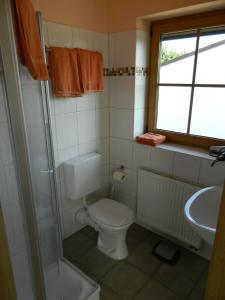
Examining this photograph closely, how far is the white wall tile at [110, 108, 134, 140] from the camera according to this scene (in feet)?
7.16

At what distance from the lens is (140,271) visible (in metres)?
1.90

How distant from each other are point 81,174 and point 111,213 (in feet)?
1.46

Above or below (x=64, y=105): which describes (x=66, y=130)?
below

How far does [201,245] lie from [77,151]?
4.63 ft

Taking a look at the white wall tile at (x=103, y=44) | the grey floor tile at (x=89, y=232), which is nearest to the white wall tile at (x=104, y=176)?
the grey floor tile at (x=89, y=232)

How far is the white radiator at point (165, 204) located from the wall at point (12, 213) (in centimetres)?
136

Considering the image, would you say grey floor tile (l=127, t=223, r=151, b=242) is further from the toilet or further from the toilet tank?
the toilet tank

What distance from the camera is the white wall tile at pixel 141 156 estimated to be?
216cm

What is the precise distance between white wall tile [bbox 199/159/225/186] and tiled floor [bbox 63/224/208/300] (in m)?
0.76

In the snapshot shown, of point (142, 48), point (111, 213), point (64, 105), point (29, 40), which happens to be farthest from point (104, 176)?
point (29, 40)

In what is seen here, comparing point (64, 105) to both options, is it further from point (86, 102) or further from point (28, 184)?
point (28, 184)

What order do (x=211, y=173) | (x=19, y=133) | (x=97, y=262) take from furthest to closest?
(x=97, y=262)
(x=211, y=173)
(x=19, y=133)

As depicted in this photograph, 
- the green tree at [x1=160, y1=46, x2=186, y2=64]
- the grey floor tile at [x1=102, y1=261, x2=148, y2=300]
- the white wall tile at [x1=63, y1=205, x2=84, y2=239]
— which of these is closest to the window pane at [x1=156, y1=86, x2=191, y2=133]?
the green tree at [x1=160, y1=46, x2=186, y2=64]

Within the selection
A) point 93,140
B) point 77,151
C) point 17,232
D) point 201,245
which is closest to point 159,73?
point 93,140
